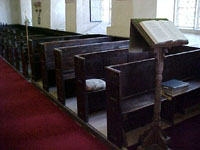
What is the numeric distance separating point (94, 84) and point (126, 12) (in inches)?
87.2

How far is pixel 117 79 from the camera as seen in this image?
2312 millimetres

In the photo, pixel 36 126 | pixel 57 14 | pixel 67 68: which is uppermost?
pixel 57 14

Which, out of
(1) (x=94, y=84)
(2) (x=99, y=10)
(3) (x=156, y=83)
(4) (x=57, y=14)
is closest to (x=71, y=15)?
(2) (x=99, y=10)

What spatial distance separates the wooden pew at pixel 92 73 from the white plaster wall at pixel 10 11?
10.3 metres

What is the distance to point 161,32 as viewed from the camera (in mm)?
2156

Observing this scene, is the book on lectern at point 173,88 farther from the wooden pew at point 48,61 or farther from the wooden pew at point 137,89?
the wooden pew at point 48,61

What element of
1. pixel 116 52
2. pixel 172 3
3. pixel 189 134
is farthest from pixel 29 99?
pixel 172 3

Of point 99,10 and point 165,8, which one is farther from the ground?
point 99,10

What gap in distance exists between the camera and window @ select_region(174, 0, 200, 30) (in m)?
4.82

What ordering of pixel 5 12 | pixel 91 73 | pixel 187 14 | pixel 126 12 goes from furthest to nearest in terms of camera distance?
pixel 5 12
pixel 187 14
pixel 126 12
pixel 91 73

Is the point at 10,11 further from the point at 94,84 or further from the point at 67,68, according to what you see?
the point at 94,84

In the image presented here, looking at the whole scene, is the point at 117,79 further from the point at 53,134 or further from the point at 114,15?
the point at 114,15

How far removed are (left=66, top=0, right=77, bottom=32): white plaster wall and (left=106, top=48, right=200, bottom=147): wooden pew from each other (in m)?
4.00

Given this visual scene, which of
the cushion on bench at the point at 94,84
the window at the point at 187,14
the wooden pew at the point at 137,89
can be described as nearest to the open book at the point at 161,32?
the wooden pew at the point at 137,89
